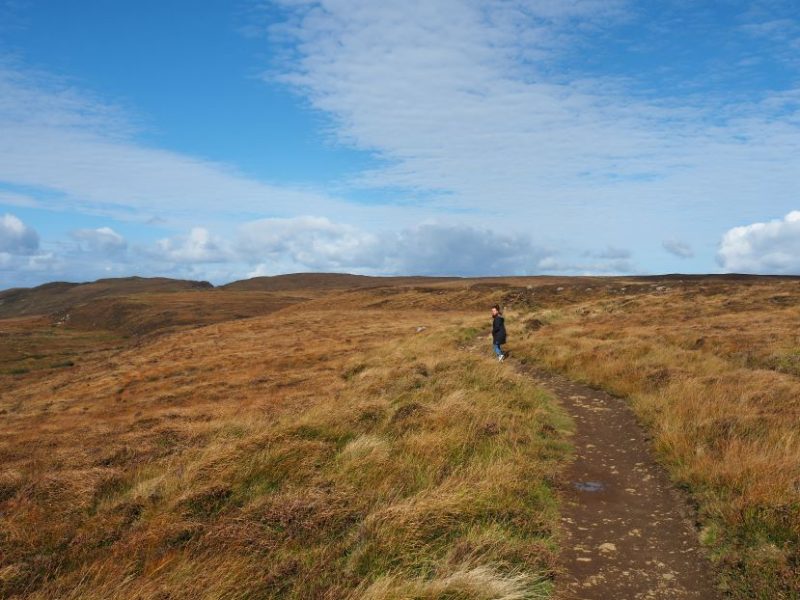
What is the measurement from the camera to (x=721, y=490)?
22.4 ft

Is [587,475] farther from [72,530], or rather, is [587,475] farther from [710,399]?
[72,530]

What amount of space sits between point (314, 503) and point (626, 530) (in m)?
3.94

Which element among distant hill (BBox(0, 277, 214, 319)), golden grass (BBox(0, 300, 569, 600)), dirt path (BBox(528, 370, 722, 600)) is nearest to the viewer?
golden grass (BBox(0, 300, 569, 600))

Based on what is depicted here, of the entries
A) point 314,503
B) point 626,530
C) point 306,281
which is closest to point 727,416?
point 626,530

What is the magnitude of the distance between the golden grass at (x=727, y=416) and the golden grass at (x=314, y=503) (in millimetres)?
1900

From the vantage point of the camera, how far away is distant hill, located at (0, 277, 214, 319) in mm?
167500

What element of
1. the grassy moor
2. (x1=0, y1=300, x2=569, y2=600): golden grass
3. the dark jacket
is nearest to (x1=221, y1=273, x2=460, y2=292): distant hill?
the dark jacket

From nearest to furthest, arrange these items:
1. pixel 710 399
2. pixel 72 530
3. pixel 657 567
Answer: pixel 657 567, pixel 72 530, pixel 710 399

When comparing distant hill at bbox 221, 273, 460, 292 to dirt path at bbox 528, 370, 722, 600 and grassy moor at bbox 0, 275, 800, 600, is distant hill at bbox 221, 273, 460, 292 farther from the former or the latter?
dirt path at bbox 528, 370, 722, 600

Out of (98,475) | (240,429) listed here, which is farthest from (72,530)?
(240,429)

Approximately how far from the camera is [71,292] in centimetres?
18600

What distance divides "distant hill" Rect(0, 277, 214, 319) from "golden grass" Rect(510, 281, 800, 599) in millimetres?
162523

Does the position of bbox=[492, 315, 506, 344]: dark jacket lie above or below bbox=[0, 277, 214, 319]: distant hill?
below

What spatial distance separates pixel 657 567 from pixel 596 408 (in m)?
7.52
